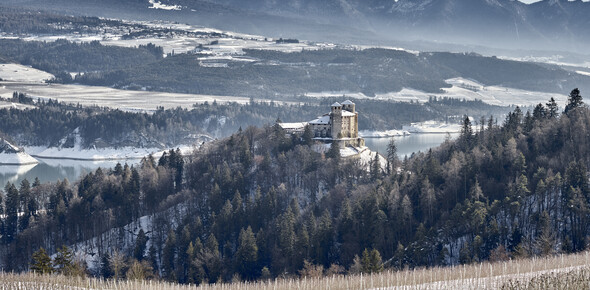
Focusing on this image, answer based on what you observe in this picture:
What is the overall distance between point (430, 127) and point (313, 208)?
105032mm

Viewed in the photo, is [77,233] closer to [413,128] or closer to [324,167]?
[324,167]

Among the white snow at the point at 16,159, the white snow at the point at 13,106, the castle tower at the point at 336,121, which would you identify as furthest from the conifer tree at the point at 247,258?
the white snow at the point at 13,106

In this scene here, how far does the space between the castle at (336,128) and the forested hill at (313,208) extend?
2919mm

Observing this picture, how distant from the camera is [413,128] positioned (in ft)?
591

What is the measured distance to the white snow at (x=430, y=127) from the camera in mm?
177500

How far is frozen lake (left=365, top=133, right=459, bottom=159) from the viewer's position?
135875 millimetres

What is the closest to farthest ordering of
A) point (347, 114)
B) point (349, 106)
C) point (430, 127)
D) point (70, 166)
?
point (347, 114), point (349, 106), point (70, 166), point (430, 127)

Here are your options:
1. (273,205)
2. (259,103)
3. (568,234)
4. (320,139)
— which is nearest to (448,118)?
(259,103)


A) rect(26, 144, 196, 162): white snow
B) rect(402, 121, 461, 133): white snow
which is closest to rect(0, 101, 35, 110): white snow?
rect(26, 144, 196, 162): white snow

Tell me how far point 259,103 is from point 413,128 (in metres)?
31.5

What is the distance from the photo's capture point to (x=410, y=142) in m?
153

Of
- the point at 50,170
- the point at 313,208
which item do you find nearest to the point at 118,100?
the point at 50,170

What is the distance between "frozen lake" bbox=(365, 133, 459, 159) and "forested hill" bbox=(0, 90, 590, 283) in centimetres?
4382

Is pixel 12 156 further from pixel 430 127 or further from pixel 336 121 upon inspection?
pixel 430 127
